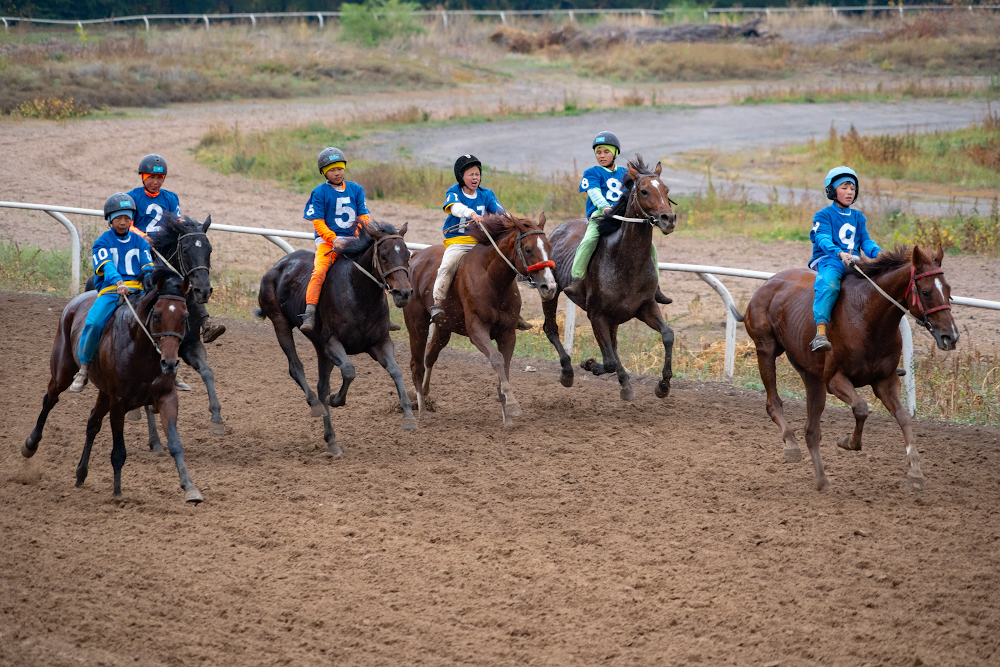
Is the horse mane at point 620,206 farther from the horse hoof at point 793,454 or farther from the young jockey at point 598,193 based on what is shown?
the horse hoof at point 793,454

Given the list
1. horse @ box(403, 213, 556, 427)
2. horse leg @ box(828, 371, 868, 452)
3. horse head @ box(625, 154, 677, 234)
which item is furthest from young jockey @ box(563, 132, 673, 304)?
horse leg @ box(828, 371, 868, 452)

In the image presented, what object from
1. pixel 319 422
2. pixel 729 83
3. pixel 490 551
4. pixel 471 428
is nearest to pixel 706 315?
pixel 471 428

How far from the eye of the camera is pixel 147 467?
→ 828 centimetres

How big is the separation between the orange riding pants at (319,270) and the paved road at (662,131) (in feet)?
42.7

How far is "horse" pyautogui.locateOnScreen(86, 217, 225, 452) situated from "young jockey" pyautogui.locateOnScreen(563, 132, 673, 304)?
386cm

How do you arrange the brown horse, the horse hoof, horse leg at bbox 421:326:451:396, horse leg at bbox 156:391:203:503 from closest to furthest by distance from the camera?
the brown horse, horse leg at bbox 156:391:203:503, the horse hoof, horse leg at bbox 421:326:451:396

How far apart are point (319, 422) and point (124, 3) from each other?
149 ft

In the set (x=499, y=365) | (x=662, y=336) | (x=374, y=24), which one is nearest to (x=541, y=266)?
(x=499, y=365)

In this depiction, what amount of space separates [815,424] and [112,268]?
5.85 metres

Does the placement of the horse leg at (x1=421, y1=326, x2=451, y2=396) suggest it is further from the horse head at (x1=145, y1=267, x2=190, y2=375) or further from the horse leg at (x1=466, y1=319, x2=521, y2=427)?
the horse head at (x1=145, y1=267, x2=190, y2=375)

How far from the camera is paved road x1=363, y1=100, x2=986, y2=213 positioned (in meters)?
24.1

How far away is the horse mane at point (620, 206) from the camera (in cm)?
954

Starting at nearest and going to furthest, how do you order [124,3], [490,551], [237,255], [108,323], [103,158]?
[490,551] → [108,323] → [237,255] → [103,158] → [124,3]

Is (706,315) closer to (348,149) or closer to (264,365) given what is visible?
(264,365)
